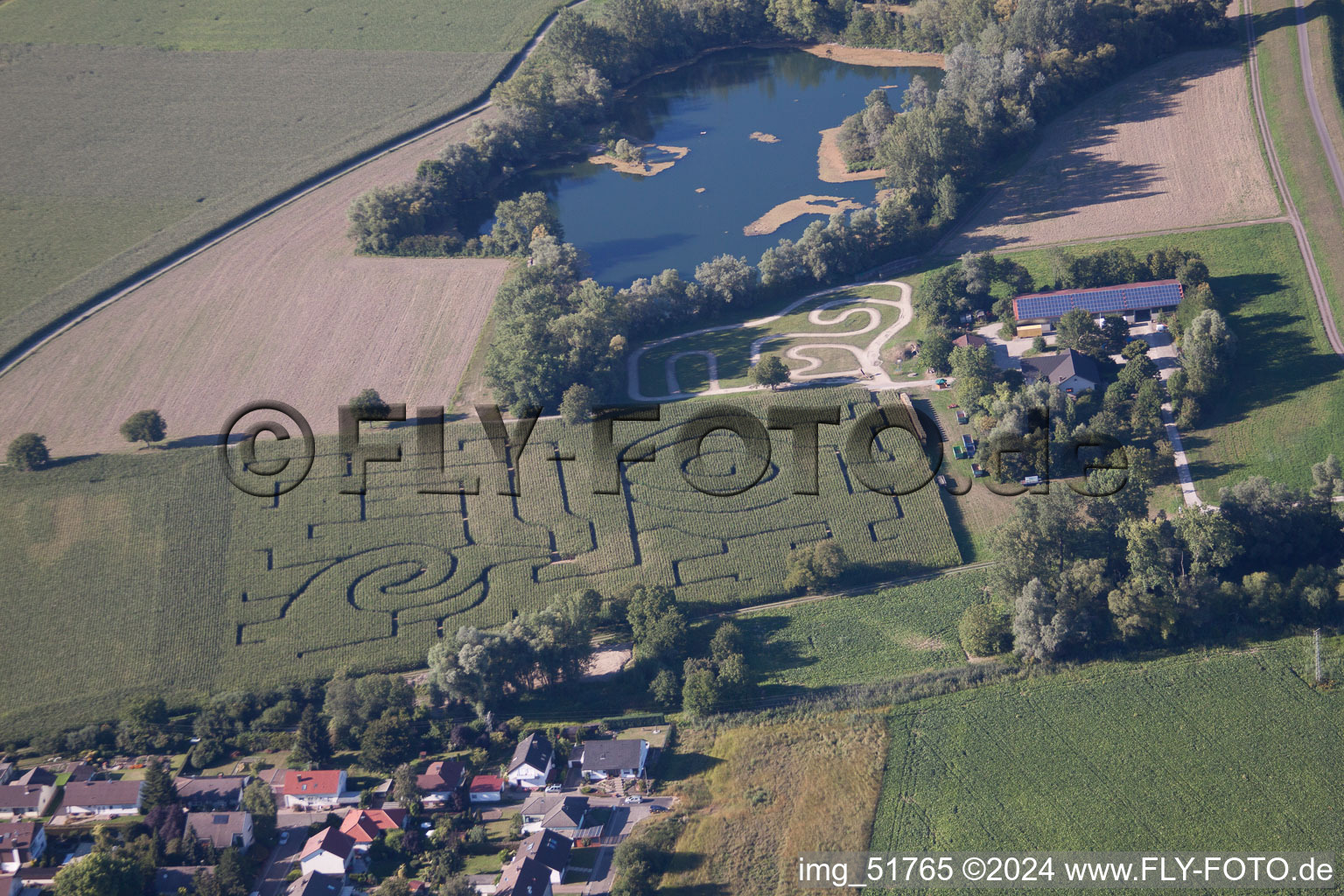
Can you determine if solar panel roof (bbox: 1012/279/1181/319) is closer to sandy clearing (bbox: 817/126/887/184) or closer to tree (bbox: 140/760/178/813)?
sandy clearing (bbox: 817/126/887/184)

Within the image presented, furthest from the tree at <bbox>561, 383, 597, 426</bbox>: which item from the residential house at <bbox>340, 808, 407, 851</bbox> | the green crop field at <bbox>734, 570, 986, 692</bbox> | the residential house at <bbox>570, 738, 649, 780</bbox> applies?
the residential house at <bbox>340, 808, 407, 851</bbox>

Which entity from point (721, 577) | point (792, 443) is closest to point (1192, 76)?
point (792, 443)

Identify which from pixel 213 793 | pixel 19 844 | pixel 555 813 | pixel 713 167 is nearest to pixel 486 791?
pixel 555 813

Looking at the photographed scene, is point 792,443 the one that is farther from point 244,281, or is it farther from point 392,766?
point 244,281

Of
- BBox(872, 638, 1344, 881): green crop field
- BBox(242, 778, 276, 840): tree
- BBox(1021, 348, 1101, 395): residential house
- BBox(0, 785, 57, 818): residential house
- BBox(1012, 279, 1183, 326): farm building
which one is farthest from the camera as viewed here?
BBox(1012, 279, 1183, 326): farm building

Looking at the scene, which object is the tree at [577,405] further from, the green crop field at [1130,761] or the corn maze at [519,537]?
the green crop field at [1130,761]

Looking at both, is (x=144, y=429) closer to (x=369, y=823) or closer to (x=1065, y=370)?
(x=369, y=823)

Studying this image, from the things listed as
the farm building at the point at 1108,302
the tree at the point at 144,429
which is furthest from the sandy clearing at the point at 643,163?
the tree at the point at 144,429
